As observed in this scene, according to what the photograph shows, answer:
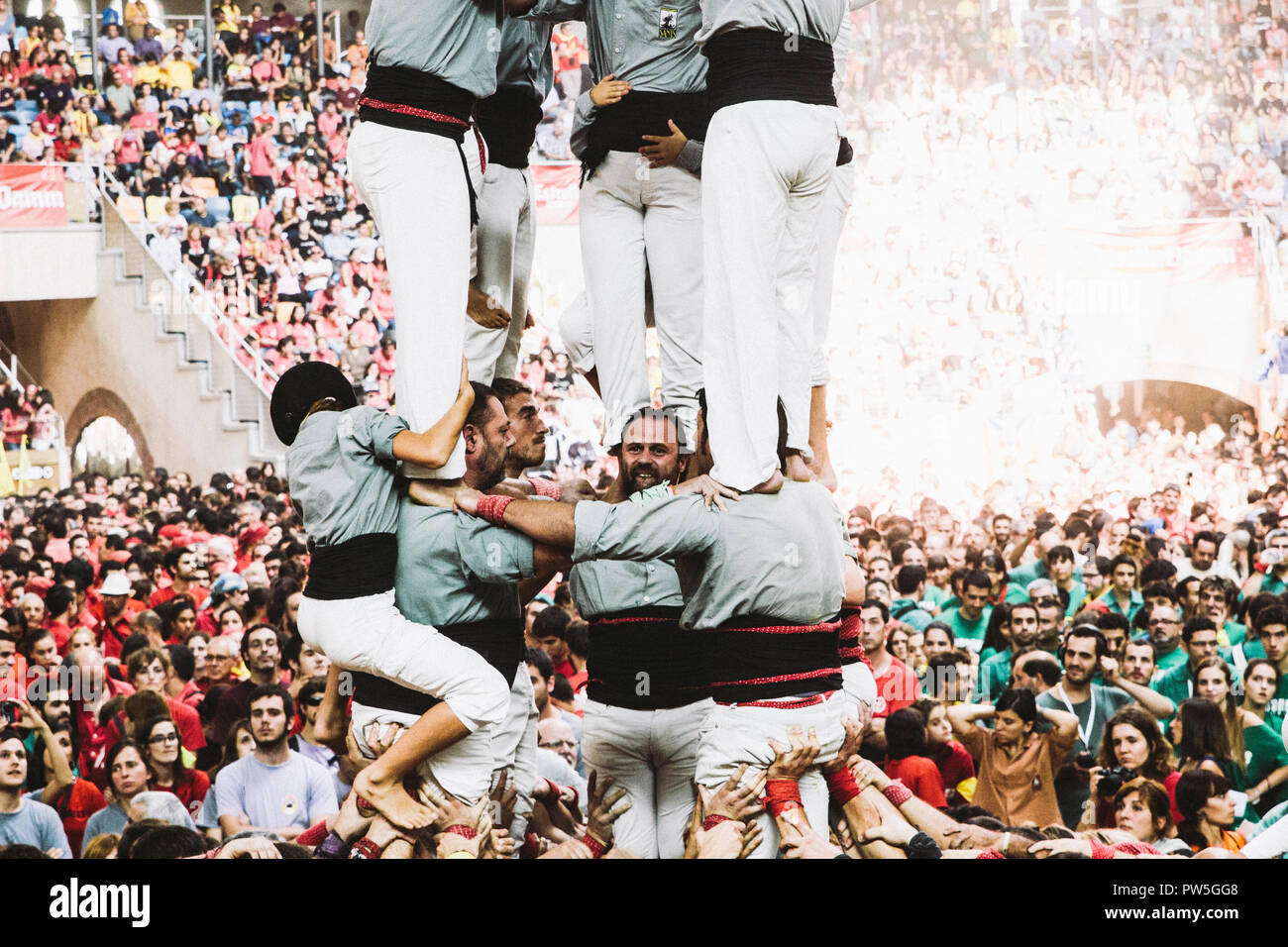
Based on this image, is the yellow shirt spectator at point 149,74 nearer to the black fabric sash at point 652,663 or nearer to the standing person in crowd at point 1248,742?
the standing person in crowd at point 1248,742

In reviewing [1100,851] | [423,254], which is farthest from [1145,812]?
[423,254]

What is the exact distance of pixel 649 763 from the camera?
4.91 metres

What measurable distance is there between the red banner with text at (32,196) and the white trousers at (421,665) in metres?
15.7

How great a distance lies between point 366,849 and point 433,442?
1.14 meters

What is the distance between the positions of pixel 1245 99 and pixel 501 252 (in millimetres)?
17890

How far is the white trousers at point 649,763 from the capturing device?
4816 millimetres

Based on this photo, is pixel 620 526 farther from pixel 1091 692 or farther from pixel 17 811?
pixel 1091 692

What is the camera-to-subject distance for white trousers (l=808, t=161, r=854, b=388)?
5.27 m

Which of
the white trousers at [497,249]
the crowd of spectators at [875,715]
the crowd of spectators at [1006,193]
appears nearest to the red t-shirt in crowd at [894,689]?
the crowd of spectators at [875,715]

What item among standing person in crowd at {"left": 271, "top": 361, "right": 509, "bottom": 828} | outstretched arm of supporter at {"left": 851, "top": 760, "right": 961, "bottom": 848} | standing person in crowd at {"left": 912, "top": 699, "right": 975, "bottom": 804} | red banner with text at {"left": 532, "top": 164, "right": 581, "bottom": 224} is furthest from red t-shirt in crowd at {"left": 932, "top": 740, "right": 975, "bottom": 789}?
red banner with text at {"left": 532, "top": 164, "right": 581, "bottom": 224}

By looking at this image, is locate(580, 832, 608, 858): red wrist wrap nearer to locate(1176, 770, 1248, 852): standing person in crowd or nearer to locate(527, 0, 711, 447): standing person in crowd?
locate(527, 0, 711, 447): standing person in crowd

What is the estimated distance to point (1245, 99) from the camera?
805 inches

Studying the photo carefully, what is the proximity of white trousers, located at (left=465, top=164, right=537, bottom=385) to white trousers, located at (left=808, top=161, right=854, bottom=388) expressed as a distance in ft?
3.32

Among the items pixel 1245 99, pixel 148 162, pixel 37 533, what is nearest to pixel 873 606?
pixel 37 533
